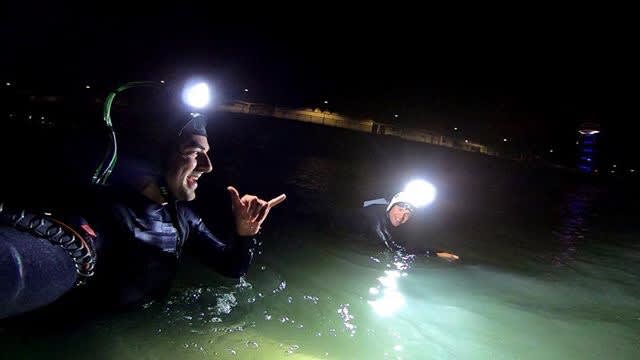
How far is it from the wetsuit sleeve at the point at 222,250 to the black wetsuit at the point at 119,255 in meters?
0.01

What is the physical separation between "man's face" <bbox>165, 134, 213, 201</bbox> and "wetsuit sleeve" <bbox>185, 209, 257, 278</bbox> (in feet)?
1.91

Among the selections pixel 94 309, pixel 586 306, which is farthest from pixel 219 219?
pixel 586 306

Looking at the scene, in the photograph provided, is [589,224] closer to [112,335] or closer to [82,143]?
[112,335]

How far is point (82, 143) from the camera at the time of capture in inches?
1017

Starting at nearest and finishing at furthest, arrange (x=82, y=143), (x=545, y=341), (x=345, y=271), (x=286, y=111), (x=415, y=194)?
(x=545, y=341) → (x=345, y=271) → (x=415, y=194) → (x=82, y=143) → (x=286, y=111)

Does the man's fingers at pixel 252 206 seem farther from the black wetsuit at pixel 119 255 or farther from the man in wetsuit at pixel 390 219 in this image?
the man in wetsuit at pixel 390 219

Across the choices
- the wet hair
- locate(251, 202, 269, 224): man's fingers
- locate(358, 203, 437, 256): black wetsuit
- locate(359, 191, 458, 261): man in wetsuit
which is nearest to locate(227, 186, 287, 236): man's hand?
locate(251, 202, 269, 224): man's fingers

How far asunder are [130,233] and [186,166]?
0.70 meters

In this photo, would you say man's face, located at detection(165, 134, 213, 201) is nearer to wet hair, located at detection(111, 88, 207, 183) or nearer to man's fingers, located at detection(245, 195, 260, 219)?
wet hair, located at detection(111, 88, 207, 183)

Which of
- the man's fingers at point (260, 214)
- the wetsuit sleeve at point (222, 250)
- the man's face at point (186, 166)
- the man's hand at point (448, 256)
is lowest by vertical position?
the man's hand at point (448, 256)

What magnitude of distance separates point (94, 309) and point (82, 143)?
26.0 meters

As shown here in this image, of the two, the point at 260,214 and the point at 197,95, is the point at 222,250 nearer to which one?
the point at 260,214

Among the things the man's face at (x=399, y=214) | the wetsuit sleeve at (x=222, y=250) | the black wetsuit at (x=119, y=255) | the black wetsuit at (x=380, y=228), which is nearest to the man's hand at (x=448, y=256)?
the black wetsuit at (x=380, y=228)

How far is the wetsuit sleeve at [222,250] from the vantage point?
156 inches
